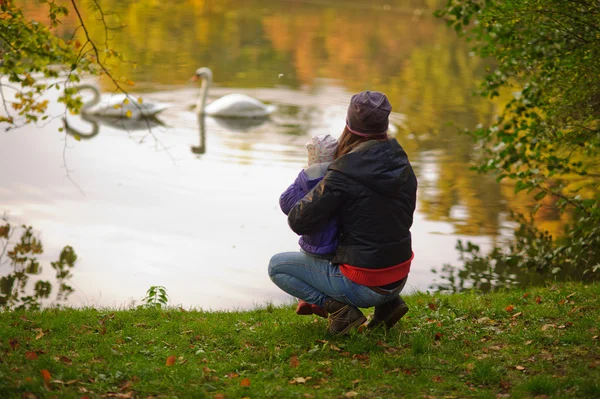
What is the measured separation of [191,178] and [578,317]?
755 centimetres

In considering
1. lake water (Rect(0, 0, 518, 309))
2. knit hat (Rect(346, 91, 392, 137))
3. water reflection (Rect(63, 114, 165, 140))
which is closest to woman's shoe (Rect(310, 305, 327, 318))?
knit hat (Rect(346, 91, 392, 137))

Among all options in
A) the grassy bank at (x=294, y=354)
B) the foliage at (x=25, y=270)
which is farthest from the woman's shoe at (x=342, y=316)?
the foliage at (x=25, y=270)

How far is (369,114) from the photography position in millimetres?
5184

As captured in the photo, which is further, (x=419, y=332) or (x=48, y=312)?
(x=48, y=312)

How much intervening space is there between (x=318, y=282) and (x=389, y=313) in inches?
23.4

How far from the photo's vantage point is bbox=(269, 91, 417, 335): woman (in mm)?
5137

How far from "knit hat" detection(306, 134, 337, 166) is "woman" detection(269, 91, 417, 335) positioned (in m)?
0.07

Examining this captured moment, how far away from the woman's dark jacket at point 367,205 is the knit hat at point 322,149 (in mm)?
260

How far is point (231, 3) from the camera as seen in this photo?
124 ft

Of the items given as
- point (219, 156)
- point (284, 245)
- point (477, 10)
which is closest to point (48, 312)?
point (284, 245)

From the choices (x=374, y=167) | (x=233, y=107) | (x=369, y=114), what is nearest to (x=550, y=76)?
(x=369, y=114)

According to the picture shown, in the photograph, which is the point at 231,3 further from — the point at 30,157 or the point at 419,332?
the point at 419,332

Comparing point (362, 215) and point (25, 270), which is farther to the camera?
point (25, 270)

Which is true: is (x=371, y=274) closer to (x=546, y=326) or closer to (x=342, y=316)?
(x=342, y=316)
